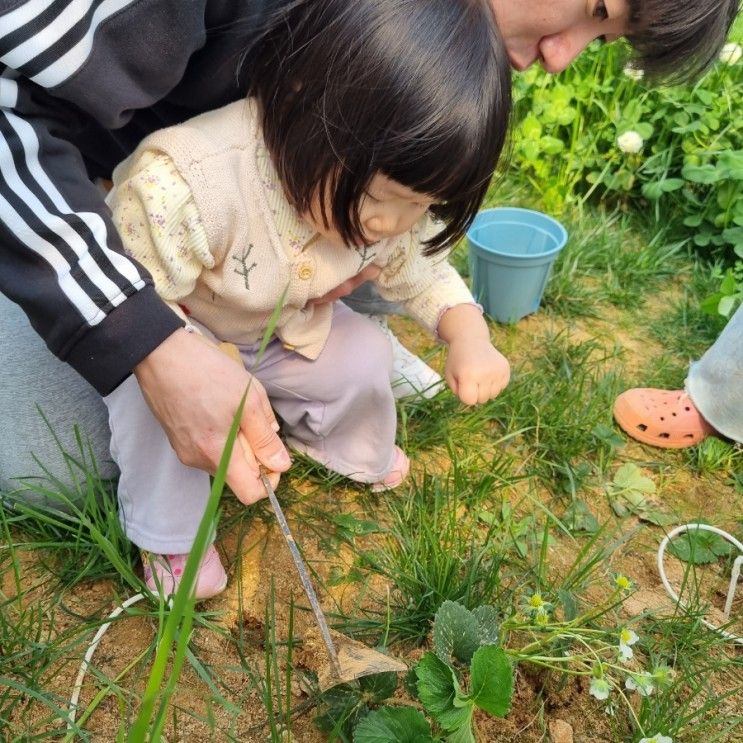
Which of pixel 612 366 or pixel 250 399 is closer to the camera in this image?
pixel 250 399

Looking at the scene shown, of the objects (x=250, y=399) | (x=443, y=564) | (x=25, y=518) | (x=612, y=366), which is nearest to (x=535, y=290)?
(x=612, y=366)

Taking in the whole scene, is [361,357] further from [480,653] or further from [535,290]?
[535,290]

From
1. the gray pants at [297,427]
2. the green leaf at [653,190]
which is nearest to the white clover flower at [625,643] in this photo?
the gray pants at [297,427]

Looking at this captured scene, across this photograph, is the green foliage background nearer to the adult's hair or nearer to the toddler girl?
the adult's hair

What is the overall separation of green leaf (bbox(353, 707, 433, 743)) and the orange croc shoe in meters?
1.06

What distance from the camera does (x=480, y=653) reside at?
3.19ft

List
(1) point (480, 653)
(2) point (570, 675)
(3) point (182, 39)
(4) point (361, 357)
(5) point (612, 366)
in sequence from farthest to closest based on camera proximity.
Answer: (5) point (612, 366) → (4) point (361, 357) → (2) point (570, 675) → (3) point (182, 39) → (1) point (480, 653)

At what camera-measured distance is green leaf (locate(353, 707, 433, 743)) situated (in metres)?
0.97

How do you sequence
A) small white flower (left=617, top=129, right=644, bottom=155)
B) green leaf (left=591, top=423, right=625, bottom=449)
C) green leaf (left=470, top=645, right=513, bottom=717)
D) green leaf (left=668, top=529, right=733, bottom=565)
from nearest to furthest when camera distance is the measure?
1. green leaf (left=470, top=645, right=513, bottom=717)
2. green leaf (left=668, top=529, right=733, bottom=565)
3. green leaf (left=591, top=423, right=625, bottom=449)
4. small white flower (left=617, top=129, right=644, bottom=155)

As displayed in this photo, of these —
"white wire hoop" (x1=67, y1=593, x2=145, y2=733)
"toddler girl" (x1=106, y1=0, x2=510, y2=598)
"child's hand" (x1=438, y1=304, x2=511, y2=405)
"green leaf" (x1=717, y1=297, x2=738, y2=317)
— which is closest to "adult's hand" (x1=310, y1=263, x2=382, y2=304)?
"toddler girl" (x1=106, y1=0, x2=510, y2=598)

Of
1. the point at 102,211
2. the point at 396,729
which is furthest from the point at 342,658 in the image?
the point at 102,211

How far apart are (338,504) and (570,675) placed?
542 mm

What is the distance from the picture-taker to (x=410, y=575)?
126 centimetres

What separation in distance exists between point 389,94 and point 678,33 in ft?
2.11
